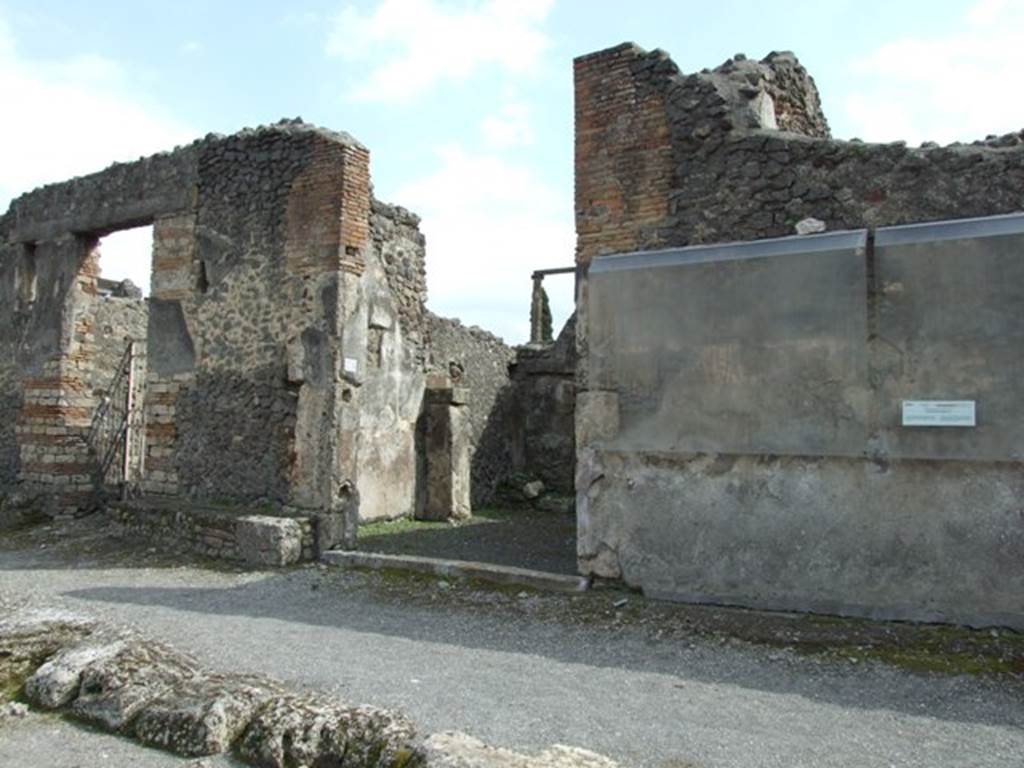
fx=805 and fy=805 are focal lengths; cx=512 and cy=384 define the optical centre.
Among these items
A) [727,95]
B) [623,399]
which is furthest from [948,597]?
[727,95]

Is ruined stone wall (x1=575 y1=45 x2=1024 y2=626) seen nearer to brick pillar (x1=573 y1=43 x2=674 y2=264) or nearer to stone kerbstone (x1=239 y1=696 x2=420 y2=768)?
brick pillar (x1=573 y1=43 x2=674 y2=264)

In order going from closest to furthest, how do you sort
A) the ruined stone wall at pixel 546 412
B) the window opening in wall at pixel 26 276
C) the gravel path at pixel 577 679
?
the gravel path at pixel 577 679
the window opening in wall at pixel 26 276
the ruined stone wall at pixel 546 412

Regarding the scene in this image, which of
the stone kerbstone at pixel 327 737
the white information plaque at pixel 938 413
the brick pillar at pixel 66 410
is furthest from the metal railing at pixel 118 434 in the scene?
the white information plaque at pixel 938 413

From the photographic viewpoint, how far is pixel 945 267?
4883 mm

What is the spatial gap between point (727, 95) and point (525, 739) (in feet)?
15.5

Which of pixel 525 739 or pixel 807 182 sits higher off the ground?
pixel 807 182

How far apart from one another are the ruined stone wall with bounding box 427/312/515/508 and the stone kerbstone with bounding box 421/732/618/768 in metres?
7.76

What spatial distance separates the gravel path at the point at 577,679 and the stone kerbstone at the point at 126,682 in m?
0.36

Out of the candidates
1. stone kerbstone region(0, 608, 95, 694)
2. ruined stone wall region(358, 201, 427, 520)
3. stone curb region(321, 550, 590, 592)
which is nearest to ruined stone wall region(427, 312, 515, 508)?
ruined stone wall region(358, 201, 427, 520)

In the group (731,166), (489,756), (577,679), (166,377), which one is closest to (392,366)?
(166,377)

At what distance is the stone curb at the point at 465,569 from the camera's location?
5.98m

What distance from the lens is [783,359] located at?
530 cm

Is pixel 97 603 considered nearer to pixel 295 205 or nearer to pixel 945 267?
pixel 295 205

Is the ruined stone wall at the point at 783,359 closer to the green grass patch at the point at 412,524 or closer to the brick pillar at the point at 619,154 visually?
the brick pillar at the point at 619,154
